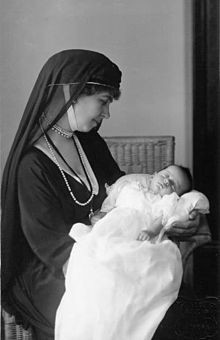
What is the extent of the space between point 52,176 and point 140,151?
0.19 meters

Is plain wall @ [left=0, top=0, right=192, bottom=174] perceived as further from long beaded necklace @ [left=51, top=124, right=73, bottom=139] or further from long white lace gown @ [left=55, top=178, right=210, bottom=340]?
long white lace gown @ [left=55, top=178, right=210, bottom=340]

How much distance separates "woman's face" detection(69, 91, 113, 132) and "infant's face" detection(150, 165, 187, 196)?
0.52 feet

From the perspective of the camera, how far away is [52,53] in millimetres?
1134

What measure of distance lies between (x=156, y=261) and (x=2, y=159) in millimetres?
372

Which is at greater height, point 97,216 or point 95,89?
point 95,89

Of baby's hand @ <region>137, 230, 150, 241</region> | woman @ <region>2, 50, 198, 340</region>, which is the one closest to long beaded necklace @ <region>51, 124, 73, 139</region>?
woman @ <region>2, 50, 198, 340</region>

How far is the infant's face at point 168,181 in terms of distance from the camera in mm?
1102

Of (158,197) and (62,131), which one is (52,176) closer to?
(62,131)

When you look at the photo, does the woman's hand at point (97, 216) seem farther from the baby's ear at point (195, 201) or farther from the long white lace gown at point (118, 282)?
the baby's ear at point (195, 201)

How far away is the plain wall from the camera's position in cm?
114

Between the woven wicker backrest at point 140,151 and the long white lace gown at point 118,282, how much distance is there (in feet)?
0.38

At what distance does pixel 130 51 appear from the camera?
3.76 feet

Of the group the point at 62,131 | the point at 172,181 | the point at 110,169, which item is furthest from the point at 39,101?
the point at 172,181

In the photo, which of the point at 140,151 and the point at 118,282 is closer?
the point at 118,282
